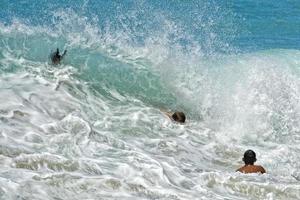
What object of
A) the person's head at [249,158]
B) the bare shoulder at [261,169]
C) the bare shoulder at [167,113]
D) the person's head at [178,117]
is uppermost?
the bare shoulder at [167,113]

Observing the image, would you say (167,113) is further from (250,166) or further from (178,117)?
(250,166)

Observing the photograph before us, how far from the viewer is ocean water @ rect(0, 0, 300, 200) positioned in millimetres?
8453

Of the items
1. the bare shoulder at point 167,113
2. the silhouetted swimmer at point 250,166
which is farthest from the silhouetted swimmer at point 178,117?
the silhouetted swimmer at point 250,166

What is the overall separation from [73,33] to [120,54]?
1439 mm

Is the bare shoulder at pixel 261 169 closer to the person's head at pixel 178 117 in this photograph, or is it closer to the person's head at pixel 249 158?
the person's head at pixel 249 158

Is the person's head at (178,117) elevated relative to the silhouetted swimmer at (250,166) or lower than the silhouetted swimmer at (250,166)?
elevated

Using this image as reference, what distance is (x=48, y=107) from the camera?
11.4 m

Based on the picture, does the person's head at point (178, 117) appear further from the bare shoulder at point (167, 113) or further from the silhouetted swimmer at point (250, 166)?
the silhouetted swimmer at point (250, 166)

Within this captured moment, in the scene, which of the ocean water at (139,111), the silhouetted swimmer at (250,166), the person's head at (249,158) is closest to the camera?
the ocean water at (139,111)

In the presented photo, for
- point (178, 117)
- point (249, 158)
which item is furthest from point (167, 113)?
point (249, 158)

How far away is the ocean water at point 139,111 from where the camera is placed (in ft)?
27.7

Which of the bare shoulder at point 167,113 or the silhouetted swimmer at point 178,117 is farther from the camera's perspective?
the bare shoulder at point 167,113

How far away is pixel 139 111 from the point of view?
12398 mm

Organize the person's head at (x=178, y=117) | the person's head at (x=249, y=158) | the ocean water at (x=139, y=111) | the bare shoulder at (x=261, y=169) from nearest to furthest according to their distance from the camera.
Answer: the ocean water at (x=139, y=111)
the bare shoulder at (x=261, y=169)
the person's head at (x=249, y=158)
the person's head at (x=178, y=117)
